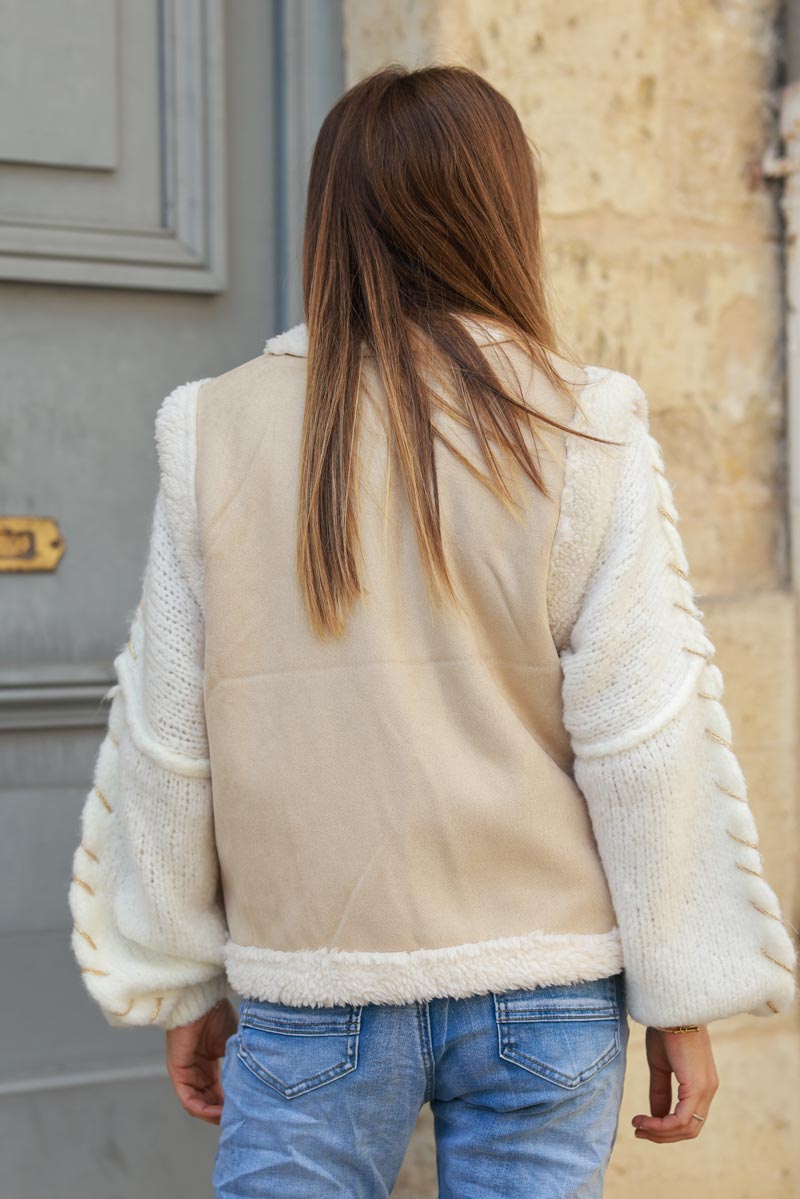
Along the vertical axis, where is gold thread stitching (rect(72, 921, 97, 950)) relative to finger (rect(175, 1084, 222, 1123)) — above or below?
above

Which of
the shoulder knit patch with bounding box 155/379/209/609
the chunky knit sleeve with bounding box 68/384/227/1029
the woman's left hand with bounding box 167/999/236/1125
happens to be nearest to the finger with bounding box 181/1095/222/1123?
the woman's left hand with bounding box 167/999/236/1125

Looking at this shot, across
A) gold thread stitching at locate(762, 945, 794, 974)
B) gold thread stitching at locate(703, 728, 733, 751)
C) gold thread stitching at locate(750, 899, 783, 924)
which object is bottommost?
gold thread stitching at locate(762, 945, 794, 974)

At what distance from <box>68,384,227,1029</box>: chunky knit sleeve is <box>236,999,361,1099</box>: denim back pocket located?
6.5 inches

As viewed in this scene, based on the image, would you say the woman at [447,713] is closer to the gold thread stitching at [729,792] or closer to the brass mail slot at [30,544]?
the gold thread stitching at [729,792]

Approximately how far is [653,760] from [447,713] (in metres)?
0.20

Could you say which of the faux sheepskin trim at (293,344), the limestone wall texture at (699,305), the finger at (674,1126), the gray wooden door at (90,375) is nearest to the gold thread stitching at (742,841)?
the finger at (674,1126)

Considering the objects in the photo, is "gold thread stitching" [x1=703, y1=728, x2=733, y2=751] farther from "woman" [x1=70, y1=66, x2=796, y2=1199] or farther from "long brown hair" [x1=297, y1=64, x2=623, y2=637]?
Result: "long brown hair" [x1=297, y1=64, x2=623, y2=637]

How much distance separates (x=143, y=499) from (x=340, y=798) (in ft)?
3.69

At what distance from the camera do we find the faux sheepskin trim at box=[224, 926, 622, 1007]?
1.16 meters

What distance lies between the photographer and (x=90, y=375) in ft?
7.04

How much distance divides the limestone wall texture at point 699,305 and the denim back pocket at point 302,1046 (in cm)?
100

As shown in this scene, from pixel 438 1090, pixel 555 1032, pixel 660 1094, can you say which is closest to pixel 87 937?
pixel 438 1090

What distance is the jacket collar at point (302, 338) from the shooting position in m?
1.22

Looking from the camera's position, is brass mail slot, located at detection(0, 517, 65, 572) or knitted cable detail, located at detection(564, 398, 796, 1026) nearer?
knitted cable detail, located at detection(564, 398, 796, 1026)
